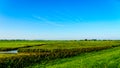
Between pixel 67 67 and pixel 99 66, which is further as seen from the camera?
pixel 67 67

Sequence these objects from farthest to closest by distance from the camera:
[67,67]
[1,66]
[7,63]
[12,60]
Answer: [12,60]
[7,63]
[1,66]
[67,67]

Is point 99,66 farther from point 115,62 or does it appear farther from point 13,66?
point 13,66

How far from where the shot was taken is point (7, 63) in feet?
89.3

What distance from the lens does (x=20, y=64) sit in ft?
91.7

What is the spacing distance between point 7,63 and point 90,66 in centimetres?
1125

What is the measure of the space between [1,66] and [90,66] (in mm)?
10752

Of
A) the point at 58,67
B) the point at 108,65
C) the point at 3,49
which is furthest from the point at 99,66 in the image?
the point at 3,49

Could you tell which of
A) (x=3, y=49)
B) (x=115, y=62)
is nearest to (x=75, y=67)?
(x=115, y=62)

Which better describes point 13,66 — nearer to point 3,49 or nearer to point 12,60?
point 12,60

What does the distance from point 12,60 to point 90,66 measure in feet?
39.8

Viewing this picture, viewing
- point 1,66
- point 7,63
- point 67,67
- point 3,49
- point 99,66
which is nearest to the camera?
point 99,66

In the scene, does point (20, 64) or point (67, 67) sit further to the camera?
point (20, 64)

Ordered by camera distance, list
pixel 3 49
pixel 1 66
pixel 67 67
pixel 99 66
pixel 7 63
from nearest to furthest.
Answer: pixel 99 66, pixel 67 67, pixel 1 66, pixel 7 63, pixel 3 49

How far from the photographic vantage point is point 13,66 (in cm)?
2641
